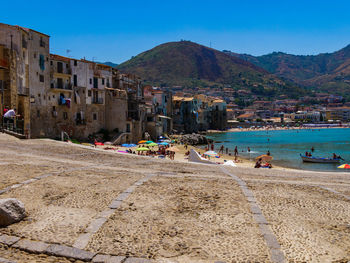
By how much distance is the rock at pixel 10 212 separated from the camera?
6.52m

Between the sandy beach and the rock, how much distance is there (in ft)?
0.50

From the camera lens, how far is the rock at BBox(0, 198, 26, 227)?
6520 mm

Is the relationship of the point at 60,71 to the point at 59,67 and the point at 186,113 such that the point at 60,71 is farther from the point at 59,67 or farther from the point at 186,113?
the point at 186,113

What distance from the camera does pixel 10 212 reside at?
6633mm

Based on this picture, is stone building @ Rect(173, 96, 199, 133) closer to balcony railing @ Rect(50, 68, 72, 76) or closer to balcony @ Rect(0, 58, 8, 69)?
balcony railing @ Rect(50, 68, 72, 76)

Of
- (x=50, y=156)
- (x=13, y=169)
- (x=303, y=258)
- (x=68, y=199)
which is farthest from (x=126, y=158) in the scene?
(x=303, y=258)

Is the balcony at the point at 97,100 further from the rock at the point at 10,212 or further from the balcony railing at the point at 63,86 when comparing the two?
the rock at the point at 10,212

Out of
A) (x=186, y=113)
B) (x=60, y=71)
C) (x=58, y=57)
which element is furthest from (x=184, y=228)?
(x=186, y=113)

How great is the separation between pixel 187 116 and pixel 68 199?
93751mm

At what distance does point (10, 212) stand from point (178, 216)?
3611 mm

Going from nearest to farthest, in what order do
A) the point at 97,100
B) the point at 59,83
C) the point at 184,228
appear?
the point at 184,228, the point at 59,83, the point at 97,100

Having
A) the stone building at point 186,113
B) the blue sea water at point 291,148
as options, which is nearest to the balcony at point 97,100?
the blue sea water at point 291,148

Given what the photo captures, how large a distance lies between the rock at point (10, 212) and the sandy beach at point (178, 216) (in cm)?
15

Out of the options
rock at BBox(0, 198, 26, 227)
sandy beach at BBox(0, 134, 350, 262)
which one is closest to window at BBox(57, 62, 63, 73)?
sandy beach at BBox(0, 134, 350, 262)
